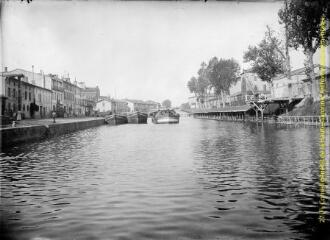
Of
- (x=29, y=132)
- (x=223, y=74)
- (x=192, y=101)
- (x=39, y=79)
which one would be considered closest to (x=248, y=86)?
(x=223, y=74)

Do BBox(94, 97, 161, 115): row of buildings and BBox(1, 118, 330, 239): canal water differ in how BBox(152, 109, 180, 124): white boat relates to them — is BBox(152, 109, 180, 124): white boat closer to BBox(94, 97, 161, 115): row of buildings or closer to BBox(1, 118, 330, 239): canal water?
BBox(94, 97, 161, 115): row of buildings

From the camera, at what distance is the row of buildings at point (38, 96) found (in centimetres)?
4042

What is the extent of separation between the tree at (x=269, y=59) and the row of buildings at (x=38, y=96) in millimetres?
32531

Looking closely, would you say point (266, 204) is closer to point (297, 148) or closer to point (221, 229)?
point (221, 229)

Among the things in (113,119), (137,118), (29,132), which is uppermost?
(137,118)

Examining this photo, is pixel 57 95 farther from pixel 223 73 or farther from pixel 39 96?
pixel 223 73

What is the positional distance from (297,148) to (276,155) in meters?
2.92

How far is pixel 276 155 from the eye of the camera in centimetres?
1522

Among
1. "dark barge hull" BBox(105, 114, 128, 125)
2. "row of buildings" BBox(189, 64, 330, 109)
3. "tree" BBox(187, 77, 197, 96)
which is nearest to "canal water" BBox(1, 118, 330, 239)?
"row of buildings" BBox(189, 64, 330, 109)

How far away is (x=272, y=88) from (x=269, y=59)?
14191 mm

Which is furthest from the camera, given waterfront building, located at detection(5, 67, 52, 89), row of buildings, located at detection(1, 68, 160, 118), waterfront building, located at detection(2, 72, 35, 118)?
waterfront building, located at detection(5, 67, 52, 89)

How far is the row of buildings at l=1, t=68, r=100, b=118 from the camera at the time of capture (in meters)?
40.4

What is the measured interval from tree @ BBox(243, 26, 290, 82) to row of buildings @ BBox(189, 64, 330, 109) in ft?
11.7

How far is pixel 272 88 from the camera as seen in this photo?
6209cm
